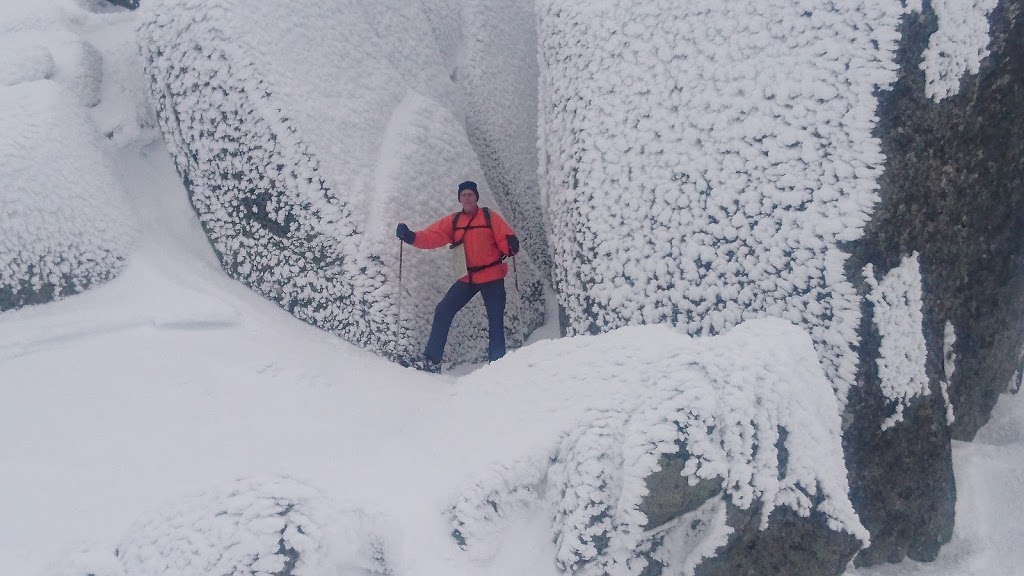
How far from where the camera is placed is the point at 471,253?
16.8ft

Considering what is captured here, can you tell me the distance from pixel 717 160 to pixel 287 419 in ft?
10.1

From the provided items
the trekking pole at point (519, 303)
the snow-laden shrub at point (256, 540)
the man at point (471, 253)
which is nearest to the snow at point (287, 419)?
the snow-laden shrub at point (256, 540)

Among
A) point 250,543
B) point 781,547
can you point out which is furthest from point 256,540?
point 781,547

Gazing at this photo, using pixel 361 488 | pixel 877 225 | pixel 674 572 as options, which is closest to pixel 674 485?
pixel 674 572

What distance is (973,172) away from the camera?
14.2 feet

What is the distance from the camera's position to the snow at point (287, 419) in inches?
121

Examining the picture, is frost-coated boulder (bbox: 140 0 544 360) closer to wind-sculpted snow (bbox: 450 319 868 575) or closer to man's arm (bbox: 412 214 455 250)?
man's arm (bbox: 412 214 455 250)

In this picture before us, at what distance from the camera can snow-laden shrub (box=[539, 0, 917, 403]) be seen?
4.09m

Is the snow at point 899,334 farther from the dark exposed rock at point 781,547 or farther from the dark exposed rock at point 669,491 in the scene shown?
the dark exposed rock at point 669,491

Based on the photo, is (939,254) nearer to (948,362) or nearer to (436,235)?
(948,362)

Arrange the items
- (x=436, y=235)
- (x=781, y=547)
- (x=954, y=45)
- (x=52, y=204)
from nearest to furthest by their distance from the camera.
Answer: (x=781, y=547) → (x=954, y=45) → (x=52, y=204) → (x=436, y=235)

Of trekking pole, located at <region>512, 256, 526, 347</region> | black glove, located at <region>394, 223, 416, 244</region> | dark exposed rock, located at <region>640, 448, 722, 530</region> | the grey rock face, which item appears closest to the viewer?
dark exposed rock, located at <region>640, 448, 722, 530</region>

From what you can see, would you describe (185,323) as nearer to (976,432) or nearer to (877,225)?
(877,225)

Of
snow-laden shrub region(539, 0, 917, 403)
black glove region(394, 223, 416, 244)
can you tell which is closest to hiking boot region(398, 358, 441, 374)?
black glove region(394, 223, 416, 244)
